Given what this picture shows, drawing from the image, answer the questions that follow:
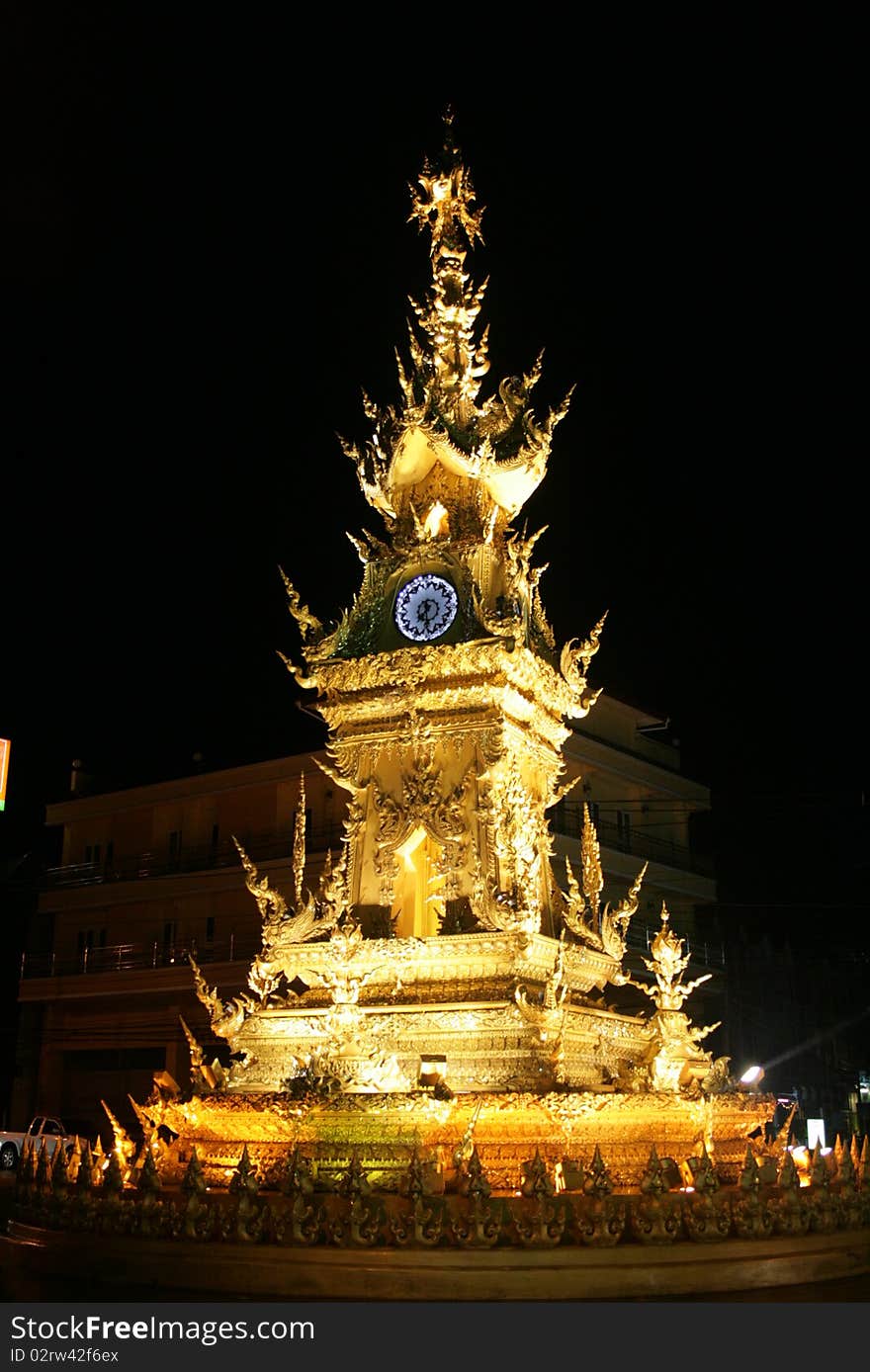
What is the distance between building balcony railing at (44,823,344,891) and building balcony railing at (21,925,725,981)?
2.01 meters

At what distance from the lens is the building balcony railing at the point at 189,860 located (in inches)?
1380

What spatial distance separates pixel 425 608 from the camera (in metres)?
16.7

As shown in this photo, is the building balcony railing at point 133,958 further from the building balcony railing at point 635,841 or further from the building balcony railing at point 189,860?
the building balcony railing at point 635,841

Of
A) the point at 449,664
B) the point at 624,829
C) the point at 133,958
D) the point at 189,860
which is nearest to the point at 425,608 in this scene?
the point at 449,664

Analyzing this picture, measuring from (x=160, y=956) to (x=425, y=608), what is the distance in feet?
77.9

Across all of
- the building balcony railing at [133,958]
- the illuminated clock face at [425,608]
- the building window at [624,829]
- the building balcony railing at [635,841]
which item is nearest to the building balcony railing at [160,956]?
the building balcony railing at [133,958]

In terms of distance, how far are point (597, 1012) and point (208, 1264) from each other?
583cm

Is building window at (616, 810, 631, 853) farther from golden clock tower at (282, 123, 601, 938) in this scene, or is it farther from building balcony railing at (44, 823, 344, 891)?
golden clock tower at (282, 123, 601, 938)

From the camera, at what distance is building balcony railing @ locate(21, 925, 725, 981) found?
3597 centimetres

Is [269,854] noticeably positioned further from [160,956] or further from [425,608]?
[425,608]

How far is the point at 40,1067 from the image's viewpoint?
3925 cm

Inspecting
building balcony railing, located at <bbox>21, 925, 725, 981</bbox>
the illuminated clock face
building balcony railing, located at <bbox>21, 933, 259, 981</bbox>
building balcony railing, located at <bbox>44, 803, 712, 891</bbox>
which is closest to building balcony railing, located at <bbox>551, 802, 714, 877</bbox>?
building balcony railing, located at <bbox>44, 803, 712, 891</bbox>

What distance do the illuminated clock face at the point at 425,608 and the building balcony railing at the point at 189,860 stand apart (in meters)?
17.2

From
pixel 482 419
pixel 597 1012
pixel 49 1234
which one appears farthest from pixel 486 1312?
pixel 482 419
